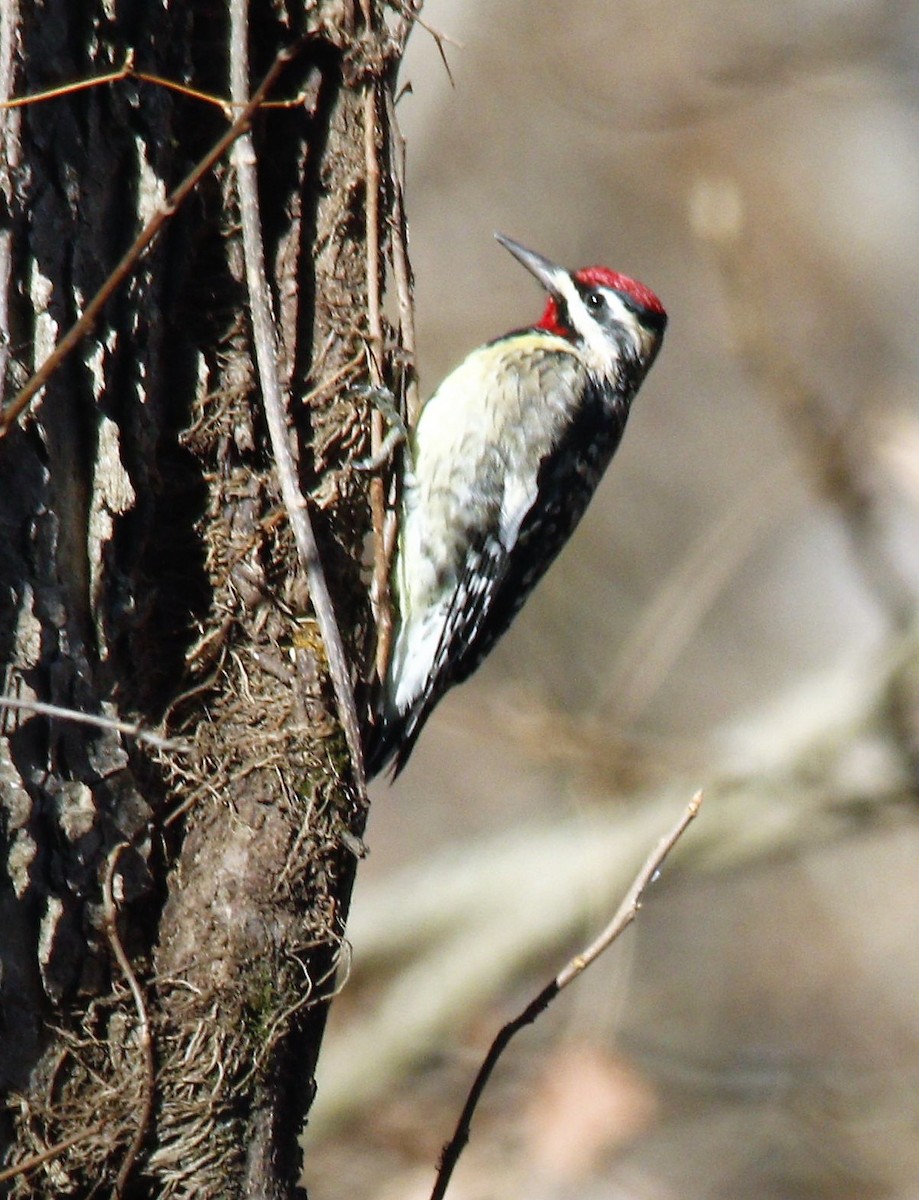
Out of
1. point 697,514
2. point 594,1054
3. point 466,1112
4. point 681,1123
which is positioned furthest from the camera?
point 697,514

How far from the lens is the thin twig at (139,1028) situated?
2.57 m

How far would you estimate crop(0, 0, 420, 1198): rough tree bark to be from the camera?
2.46 m

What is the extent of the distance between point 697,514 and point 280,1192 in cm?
827

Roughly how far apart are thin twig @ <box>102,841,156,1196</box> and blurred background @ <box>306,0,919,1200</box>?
11.9 ft

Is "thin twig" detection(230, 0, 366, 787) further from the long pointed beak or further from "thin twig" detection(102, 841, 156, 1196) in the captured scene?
the long pointed beak

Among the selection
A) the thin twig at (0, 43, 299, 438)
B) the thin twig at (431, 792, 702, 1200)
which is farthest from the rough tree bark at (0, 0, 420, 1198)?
the thin twig at (431, 792, 702, 1200)

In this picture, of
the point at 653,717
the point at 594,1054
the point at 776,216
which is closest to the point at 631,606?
the point at 653,717

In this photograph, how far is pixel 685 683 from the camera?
1078 cm

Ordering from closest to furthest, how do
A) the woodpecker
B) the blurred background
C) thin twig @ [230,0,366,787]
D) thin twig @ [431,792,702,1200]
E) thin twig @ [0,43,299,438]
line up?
1. thin twig @ [0,43,299,438]
2. thin twig @ [431,792,702,1200]
3. thin twig @ [230,0,366,787]
4. the woodpecker
5. the blurred background

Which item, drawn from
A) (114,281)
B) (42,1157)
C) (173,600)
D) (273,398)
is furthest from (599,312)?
(42,1157)

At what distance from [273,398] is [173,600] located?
0.42 metres

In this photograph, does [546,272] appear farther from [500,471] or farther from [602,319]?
[500,471]

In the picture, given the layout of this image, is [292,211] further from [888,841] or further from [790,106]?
[790,106]

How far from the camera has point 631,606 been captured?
974cm
